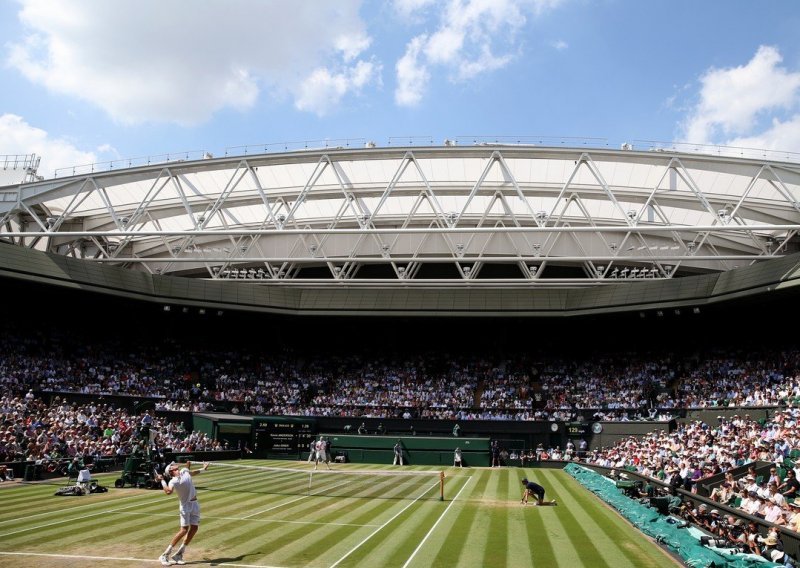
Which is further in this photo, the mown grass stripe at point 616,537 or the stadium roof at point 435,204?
the stadium roof at point 435,204

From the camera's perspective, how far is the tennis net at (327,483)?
880 inches

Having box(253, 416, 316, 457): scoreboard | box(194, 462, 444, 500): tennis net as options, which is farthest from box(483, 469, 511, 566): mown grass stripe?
box(253, 416, 316, 457): scoreboard

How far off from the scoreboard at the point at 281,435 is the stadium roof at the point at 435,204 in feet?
32.4

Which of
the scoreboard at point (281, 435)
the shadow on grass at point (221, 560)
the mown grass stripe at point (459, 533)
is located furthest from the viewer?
the scoreboard at point (281, 435)

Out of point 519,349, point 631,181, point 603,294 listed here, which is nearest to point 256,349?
point 519,349

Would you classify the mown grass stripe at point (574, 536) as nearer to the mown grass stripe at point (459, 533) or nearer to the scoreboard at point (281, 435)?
the mown grass stripe at point (459, 533)

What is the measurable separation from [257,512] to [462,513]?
5756 mm

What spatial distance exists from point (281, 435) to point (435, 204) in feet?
63.2

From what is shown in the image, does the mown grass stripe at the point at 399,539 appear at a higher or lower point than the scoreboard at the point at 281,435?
lower

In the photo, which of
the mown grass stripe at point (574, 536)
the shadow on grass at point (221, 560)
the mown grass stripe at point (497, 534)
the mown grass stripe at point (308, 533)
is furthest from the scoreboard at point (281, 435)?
the shadow on grass at point (221, 560)

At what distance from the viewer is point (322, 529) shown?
15.0 m

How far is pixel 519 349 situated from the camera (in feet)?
169

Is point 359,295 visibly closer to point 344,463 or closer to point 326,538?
point 344,463

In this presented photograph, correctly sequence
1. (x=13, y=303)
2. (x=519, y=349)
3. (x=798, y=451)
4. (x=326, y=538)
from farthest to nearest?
(x=519, y=349) < (x=13, y=303) < (x=798, y=451) < (x=326, y=538)
